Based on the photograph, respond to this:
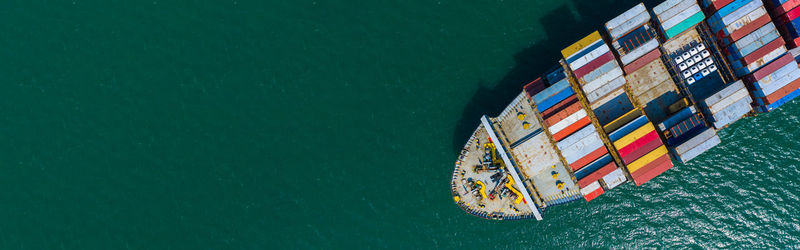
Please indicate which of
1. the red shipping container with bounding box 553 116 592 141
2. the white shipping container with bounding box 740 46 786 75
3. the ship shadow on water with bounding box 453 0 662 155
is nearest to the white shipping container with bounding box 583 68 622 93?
the red shipping container with bounding box 553 116 592 141

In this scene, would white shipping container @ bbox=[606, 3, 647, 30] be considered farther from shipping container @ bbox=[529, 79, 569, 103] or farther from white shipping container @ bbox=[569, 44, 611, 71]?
shipping container @ bbox=[529, 79, 569, 103]

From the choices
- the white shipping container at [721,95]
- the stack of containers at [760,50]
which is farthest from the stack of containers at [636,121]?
the stack of containers at [760,50]

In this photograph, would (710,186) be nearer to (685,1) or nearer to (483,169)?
(685,1)

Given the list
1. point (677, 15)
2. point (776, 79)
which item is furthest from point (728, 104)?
point (677, 15)

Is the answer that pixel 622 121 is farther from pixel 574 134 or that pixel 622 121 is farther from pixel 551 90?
pixel 551 90

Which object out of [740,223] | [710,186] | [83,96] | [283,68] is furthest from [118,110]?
[740,223]

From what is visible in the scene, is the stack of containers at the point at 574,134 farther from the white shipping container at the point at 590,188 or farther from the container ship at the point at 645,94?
the container ship at the point at 645,94
